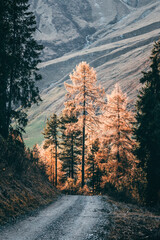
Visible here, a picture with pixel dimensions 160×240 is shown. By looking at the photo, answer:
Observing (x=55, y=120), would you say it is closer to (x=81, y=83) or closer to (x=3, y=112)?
(x=81, y=83)

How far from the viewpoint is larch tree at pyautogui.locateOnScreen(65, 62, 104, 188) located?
2050 cm

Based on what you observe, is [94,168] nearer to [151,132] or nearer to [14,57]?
[151,132]

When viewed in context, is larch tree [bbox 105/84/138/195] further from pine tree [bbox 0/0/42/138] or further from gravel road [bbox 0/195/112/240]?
gravel road [bbox 0/195/112/240]

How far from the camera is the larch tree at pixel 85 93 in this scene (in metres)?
20.5

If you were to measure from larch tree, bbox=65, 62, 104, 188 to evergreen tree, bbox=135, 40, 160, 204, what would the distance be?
5.35 meters

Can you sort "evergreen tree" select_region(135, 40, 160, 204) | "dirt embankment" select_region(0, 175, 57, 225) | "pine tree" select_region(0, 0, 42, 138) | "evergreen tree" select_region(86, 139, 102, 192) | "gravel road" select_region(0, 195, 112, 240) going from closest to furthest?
"gravel road" select_region(0, 195, 112, 240), "dirt embankment" select_region(0, 175, 57, 225), "pine tree" select_region(0, 0, 42, 138), "evergreen tree" select_region(135, 40, 160, 204), "evergreen tree" select_region(86, 139, 102, 192)

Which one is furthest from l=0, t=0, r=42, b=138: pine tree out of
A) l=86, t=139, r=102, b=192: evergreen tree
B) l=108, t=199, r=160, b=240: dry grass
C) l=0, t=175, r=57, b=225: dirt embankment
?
l=86, t=139, r=102, b=192: evergreen tree

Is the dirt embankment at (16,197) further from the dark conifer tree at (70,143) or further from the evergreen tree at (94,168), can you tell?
the evergreen tree at (94,168)

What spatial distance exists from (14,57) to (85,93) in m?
8.57

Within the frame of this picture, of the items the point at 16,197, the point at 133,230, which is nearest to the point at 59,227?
the point at 133,230

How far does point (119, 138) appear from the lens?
20.4 meters

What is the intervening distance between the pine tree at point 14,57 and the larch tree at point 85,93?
4.99 meters

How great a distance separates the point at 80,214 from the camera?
958 cm

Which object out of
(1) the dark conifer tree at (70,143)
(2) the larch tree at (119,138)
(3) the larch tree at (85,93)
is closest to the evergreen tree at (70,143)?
(1) the dark conifer tree at (70,143)
